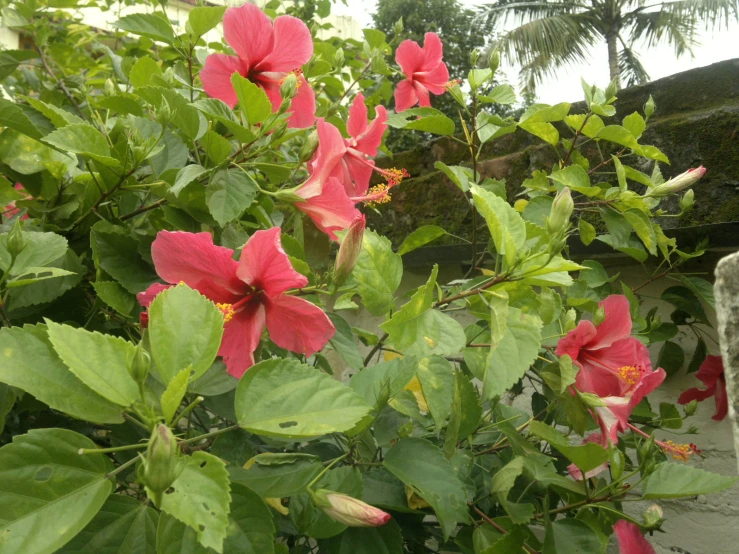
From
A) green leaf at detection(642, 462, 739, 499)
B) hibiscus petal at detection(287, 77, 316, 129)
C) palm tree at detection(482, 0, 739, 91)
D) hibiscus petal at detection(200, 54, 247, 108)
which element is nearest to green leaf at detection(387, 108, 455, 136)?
hibiscus petal at detection(287, 77, 316, 129)

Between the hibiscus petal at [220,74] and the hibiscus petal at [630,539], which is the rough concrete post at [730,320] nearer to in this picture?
the hibiscus petal at [630,539]

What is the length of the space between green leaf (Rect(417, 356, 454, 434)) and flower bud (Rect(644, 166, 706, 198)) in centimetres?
54

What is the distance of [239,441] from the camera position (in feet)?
2.31

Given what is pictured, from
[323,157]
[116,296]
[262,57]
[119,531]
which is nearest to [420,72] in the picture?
[262,57]

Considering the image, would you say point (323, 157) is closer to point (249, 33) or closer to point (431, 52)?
point (249, 33)

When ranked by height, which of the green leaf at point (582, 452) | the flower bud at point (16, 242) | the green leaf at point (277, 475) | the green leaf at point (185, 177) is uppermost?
the green leaf at point (185, 177)

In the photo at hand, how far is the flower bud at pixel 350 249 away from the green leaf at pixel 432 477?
0.73 feet

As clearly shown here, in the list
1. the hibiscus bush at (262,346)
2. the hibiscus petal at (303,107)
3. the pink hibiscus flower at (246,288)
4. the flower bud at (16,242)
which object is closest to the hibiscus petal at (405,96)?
the hibiscus bush at (262,346)

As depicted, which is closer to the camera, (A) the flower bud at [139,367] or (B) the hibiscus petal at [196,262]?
(A) the flower bud at [139,367]

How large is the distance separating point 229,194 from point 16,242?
0.23 m

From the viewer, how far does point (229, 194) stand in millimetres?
758

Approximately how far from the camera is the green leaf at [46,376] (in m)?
0.52

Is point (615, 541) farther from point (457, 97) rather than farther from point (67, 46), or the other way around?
point (67, 46)

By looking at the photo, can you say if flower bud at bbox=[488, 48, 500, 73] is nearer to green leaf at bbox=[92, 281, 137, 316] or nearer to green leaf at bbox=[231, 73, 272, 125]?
green leaf at bbox=[231, 73, 272, 125]
